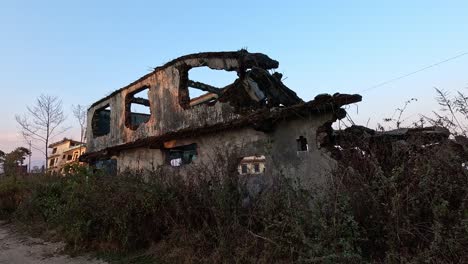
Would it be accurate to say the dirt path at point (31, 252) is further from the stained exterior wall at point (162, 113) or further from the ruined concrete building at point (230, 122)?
the stained exterior wall at point (162, 113)

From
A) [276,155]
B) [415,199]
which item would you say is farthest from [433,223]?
[276,155]

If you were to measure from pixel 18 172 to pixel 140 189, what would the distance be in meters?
13.3

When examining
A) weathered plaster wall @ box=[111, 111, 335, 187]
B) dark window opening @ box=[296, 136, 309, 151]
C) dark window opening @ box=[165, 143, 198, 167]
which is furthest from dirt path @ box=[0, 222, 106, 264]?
dark window opening @ box=[165, 143, 198, 167]

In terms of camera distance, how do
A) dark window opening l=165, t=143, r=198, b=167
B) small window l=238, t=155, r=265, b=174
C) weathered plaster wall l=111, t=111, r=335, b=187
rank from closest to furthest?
1. weathered plaster wall l=111, t=111, r=335, b=187
2. small window l=238, t=155, r=265, b=174
3. dark window opening l=165, t=143, r=198, b=167

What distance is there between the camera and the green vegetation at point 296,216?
16.9 feet

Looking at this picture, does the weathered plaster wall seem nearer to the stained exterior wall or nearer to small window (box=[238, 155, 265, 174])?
small window (box=[238, 155, 265, 174])

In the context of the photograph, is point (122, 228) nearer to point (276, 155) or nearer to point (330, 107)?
point (276, 155)

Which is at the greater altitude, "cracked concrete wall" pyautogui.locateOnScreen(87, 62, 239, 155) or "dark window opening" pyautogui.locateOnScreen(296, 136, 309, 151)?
"cracked concrete wall" pyautogui.locateOnScreen(87, 62, 239, 155)

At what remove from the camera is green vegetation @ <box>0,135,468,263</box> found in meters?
5.16

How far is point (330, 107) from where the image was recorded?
8.16 m

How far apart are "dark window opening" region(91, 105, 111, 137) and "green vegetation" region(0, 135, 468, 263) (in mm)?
9170

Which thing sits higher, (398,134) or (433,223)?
(398,134)

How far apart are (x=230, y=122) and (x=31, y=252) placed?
235 inches

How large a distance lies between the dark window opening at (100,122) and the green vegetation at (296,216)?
9170mm
